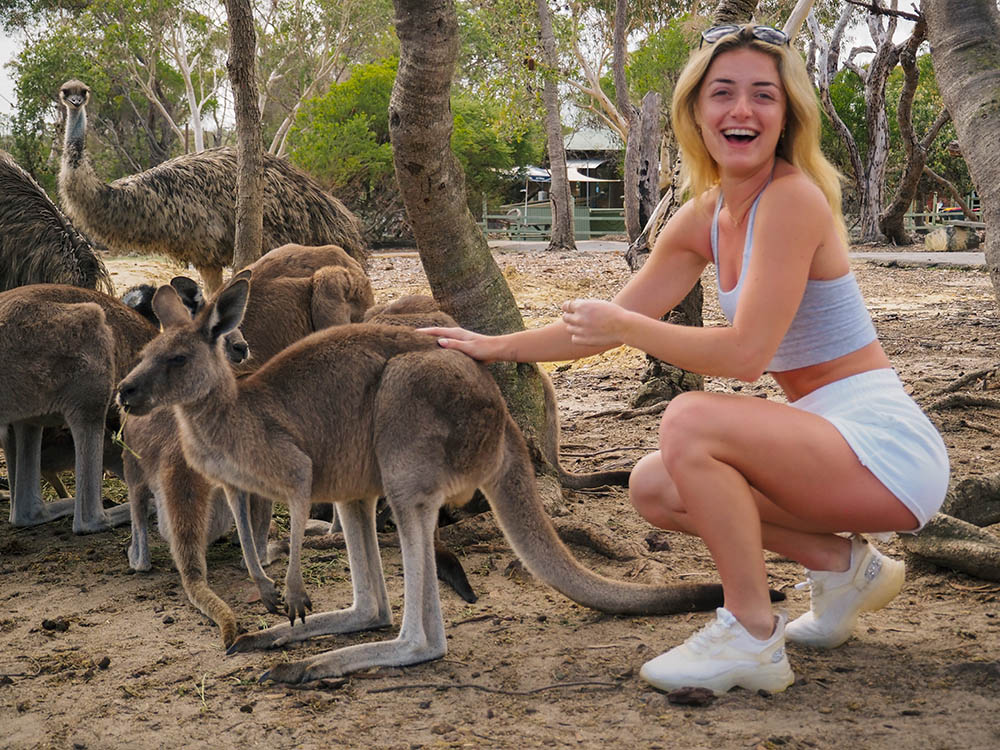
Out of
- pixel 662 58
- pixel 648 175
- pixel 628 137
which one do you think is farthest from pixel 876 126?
pixel 648 175

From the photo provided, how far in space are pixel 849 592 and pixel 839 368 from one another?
1.90 ft

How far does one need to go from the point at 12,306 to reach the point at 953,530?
133 inches

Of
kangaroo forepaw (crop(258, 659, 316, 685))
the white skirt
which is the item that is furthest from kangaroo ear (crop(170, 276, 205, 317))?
the white skirt

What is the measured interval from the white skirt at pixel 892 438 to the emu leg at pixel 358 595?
128cm

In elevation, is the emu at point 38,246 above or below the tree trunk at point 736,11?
below

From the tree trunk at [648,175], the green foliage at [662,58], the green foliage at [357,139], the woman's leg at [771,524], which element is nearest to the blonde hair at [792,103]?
the woman's leg at [771,524]

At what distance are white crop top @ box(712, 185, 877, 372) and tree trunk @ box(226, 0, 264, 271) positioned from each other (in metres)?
3.41

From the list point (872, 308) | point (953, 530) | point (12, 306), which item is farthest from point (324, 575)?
point (872, 308)

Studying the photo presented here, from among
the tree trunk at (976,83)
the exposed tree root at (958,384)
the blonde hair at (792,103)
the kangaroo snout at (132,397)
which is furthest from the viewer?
the exposed tree root at (958,384)

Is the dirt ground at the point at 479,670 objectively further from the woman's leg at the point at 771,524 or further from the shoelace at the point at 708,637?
the woman's leg at the point at 771,524

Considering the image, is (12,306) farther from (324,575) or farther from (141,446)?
(324,575)

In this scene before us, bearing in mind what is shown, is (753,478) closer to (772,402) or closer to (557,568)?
(772,402)

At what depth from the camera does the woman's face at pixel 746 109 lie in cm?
254

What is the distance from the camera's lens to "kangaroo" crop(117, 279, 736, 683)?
2711 mm
